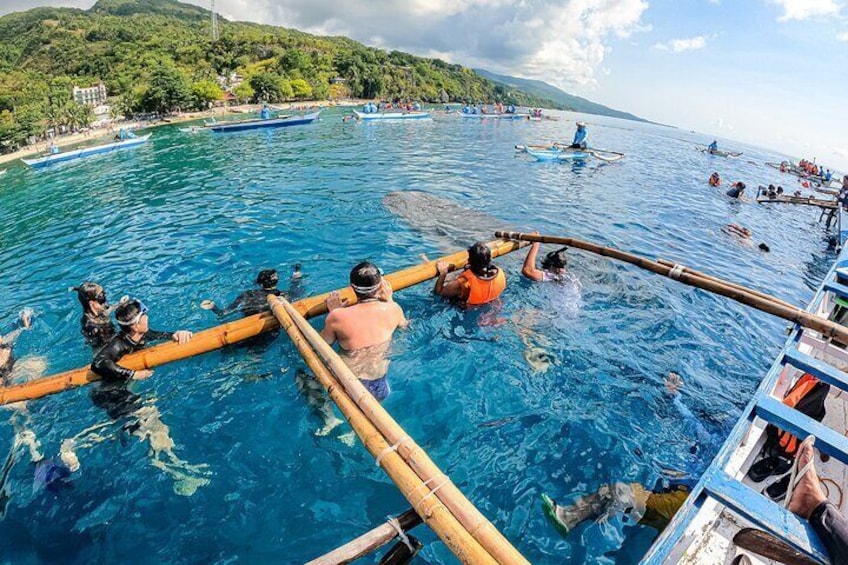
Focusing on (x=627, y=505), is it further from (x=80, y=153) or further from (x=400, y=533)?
(x=80, y=153)

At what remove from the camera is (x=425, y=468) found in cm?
290

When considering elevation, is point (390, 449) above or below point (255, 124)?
below

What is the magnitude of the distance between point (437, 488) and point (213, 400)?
4.94 meters

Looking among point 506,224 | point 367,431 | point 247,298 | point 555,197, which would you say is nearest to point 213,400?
point 247,298

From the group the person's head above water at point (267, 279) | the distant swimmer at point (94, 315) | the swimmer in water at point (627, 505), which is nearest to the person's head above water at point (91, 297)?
the distant swimmer at point (94, 315)

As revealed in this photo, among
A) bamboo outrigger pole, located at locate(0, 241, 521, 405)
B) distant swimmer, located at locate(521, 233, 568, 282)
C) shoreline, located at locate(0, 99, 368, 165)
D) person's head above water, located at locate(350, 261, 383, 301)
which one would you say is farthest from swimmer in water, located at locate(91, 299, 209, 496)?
shoreline, located at locate(0, 99, 368, 165)

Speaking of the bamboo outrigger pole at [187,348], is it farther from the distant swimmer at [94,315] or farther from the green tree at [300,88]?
the green tree at [300,88]

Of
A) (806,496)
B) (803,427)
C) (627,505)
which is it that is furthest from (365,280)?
(803,427)

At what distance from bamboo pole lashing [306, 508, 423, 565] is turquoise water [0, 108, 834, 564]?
6.21 feet

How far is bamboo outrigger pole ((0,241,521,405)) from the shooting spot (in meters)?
4.61

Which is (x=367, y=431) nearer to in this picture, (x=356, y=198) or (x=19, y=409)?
(x=19, y=409)

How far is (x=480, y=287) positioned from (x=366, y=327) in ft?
9.72

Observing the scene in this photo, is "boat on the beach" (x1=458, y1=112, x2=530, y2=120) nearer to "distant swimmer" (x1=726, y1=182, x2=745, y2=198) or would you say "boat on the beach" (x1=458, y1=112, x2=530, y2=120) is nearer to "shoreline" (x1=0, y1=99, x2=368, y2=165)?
"shoreline" (x1=0, y1=99, x2=368, y2=165)

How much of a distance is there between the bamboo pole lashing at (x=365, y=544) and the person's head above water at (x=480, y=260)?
16.7 feet
